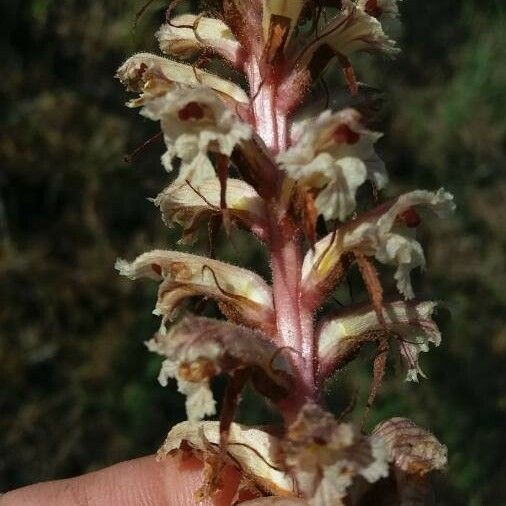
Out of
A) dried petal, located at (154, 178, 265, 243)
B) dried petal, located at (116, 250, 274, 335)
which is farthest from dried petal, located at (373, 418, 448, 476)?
dried petal, located at (154, 178, 265, 243)

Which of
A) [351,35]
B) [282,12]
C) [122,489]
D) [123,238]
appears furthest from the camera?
[123,238]

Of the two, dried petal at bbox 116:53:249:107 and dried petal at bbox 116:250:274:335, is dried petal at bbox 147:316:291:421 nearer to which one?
dried petal at bbox 116:250:274:335

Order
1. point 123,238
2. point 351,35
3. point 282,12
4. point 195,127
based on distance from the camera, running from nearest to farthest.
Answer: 1. point 195,127
2. point 282,12
3. point 351,35
4. point 123,238

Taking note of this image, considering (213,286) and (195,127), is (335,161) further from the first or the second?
(213,286)

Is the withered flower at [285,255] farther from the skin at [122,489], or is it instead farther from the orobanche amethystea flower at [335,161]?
the skin at [122,489]

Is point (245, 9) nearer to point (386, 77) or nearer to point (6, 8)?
point (6, 8)

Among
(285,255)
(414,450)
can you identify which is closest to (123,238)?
(285,255)
